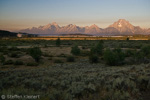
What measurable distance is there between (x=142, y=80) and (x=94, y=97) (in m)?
4.44

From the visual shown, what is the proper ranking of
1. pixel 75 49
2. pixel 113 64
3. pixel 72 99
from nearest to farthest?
pixel 72 99 < pixel 113 64 < pixel 75 49

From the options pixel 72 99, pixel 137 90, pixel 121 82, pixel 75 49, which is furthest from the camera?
pixel 75 49

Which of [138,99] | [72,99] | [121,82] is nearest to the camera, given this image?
[72,99]

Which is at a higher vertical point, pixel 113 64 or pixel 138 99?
pixel 138 99

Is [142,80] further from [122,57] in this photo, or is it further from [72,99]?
[122,57]

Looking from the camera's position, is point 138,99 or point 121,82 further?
point 121,82

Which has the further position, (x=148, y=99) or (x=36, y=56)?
(x=36, y=56)

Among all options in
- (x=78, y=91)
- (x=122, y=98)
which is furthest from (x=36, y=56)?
(x=122, y=98)

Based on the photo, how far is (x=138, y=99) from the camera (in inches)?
269

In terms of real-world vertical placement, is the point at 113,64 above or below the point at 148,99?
below

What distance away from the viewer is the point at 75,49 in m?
37.3

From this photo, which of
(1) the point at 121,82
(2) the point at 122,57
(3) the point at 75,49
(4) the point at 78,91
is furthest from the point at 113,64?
(4) the point at 78,91

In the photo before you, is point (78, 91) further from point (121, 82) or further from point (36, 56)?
point (36, 56)

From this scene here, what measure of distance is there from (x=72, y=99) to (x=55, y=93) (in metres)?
0.95
